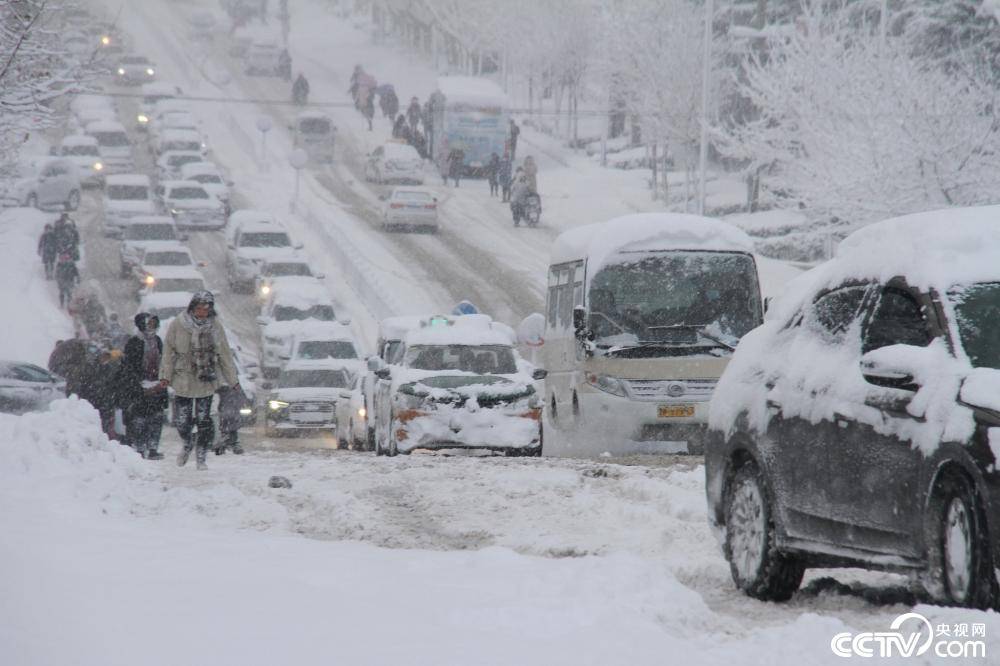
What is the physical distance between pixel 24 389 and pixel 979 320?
78.1 ft

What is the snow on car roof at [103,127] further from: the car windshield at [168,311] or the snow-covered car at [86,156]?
the car windshield at [168,311]

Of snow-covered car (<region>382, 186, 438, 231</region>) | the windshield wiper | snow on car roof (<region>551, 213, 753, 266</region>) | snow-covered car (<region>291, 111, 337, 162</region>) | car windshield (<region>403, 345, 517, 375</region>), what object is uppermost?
snow-covered car (<region>291, 111, 337, 162</region>)

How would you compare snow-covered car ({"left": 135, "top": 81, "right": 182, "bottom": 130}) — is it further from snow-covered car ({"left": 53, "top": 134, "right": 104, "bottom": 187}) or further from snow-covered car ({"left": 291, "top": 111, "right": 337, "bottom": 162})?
snow-covered car ({"left": 53, "top": 134, "right": 104, "bottom": 187})

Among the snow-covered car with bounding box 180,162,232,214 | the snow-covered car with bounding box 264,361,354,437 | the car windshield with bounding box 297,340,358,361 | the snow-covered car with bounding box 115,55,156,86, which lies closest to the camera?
the snow-covered car with bounding box 264,361,354,437

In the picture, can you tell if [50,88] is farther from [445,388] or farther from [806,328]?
[806,328]

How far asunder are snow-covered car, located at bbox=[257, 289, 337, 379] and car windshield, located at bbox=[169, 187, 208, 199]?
14404 millimetres

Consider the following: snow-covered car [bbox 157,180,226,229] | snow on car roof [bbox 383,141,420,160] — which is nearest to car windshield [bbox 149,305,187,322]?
snow-covered car [bbox 157,180,226,229]

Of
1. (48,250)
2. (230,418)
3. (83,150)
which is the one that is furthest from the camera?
(83,150)

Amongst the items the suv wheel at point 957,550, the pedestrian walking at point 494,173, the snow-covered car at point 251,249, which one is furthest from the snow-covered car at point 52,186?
the suv wheel at point 957,550

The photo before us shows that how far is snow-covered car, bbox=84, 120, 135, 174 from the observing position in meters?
62.8

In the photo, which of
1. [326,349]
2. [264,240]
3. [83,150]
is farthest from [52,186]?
[326,349]

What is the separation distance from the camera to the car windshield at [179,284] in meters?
40.2

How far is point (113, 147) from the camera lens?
63500 mm

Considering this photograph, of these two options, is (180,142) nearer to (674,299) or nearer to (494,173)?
(494,173)
